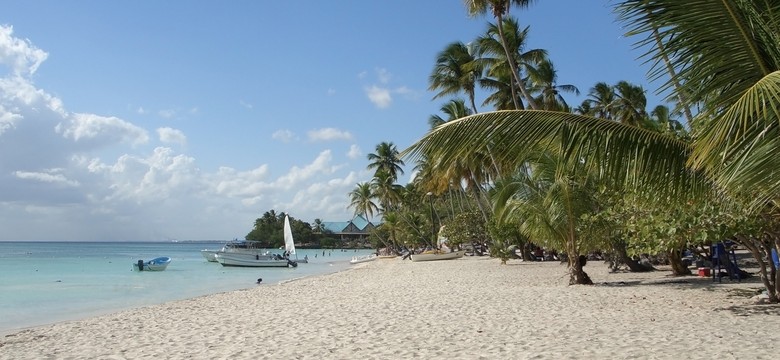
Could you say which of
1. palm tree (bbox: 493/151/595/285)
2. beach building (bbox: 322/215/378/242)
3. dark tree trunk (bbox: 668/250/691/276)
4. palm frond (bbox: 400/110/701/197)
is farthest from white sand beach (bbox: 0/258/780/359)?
beach building (bbox: 322/215/378/242)

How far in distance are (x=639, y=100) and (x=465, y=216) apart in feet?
43.4

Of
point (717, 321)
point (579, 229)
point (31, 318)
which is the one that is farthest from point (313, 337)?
point (31, 318)

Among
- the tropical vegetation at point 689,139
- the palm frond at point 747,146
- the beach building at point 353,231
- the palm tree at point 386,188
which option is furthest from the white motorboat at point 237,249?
the beach building at point 353,231

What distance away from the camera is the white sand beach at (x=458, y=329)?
6250 mm

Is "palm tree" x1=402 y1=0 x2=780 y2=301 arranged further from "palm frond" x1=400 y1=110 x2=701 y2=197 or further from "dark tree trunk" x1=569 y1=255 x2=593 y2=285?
"dark tree trunk" x1=569 y1=255 x2=593 y2=285

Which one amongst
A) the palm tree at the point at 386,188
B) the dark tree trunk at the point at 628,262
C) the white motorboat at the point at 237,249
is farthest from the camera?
the palm tree at the point at 386,188

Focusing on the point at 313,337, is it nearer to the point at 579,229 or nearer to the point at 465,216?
the point at 579,229

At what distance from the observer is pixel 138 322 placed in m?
10.7

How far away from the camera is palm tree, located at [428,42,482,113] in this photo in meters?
28.5

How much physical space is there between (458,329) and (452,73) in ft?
73.2

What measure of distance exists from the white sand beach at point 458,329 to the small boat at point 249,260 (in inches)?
1201

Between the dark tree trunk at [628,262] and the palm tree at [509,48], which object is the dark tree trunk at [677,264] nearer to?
the dark tree trunk at [628,262]

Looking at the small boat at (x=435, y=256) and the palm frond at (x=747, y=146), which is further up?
the palm frond at (x=747, y=146)

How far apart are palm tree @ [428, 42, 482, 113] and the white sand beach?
17257 millimetres
